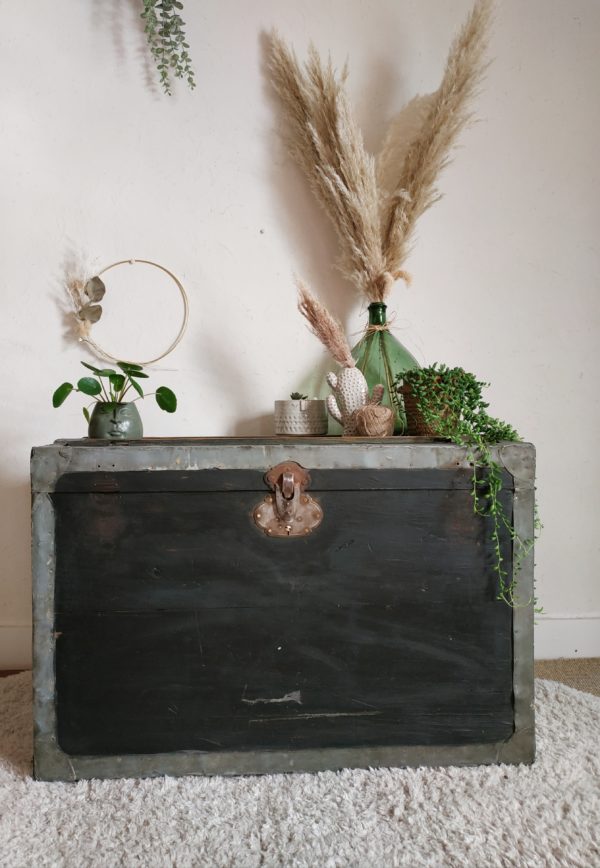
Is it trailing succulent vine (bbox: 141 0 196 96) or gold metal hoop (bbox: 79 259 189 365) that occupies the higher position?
trailing succulent vine (bbox: 141 0 196 96)

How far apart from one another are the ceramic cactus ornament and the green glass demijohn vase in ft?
0.34

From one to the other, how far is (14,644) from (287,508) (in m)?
1.12

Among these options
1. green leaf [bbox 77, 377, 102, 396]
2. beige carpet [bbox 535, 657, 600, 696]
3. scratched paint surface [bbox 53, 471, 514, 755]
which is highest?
green leaf [bbox 77, 377, 102, 396]

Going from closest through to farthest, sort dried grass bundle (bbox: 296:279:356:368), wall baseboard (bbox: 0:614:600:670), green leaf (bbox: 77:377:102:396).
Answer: green leaf (bbox: 77:377:102:396) → dried grass bundle (bbox: 296:279:356:368) → wall baseboard (bbox: 0:614:600:670)

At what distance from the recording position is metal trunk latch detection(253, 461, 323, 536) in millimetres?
1157

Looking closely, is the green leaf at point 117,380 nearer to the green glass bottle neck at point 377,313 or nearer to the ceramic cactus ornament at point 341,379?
the ceramic cactus ornament at point 341,379

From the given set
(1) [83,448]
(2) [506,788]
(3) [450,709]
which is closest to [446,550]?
(3) [450,709]

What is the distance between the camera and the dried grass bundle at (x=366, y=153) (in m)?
1.58

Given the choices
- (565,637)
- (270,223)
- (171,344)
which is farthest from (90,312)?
(565,637)

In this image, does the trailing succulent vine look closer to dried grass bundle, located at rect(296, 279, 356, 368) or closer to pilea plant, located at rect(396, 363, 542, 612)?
dried grass bundle, located at rect(296, 279, 356, 368)

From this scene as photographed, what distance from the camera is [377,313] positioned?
1630 mm

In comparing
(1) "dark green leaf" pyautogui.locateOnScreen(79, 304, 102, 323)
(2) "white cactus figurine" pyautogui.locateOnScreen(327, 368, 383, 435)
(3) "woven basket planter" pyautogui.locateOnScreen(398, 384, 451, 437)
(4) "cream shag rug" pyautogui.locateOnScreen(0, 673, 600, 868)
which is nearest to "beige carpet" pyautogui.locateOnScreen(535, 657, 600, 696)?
(4) "cream shag rug" pyautogui.locateOnScreen(0, 673, 600, 868)

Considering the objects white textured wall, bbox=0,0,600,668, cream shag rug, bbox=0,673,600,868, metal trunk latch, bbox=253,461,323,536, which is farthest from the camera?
white textured wall, bbox=0,0,600,668

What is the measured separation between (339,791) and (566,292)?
1493 millimetres
